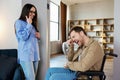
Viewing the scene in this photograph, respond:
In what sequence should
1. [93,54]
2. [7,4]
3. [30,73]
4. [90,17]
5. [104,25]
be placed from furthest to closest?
[90,17] → [104,25] → [7,4] → [30,73] → [93,54]

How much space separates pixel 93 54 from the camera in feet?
5.21

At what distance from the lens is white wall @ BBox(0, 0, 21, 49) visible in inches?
108

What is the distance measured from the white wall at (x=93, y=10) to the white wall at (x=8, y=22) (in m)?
6.26

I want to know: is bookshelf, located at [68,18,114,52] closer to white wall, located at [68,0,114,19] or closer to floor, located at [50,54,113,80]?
white wall, located at [68,0,114,19]

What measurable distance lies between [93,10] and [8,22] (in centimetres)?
639

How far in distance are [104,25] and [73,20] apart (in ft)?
5.80

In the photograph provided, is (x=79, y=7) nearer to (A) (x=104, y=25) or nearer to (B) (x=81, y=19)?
(B) (x=81, y=19)

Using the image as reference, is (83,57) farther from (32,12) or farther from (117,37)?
(32,12)

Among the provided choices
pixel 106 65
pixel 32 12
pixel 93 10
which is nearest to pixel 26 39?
pixel 32 12

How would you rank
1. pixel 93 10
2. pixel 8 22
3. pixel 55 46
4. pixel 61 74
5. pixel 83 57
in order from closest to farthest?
pixel 83 57 < pixel 61 74 < pixel 8 22 < pixel 55 46 < pixel 93 10

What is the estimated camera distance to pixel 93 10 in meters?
8.45

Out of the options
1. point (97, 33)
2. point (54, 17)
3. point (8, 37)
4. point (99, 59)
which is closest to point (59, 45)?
point (54, 17)

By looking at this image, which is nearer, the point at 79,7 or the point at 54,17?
the point at 54,17

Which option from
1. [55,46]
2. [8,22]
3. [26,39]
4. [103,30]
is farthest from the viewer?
[55,46]
